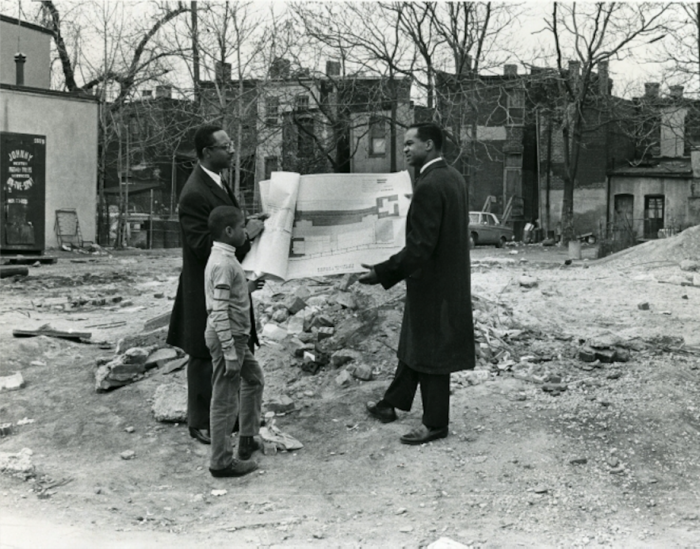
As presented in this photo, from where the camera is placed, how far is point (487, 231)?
3472cm

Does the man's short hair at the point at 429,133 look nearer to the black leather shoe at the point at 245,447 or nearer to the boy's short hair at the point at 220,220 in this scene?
the boy's short hair at the point at 220,220

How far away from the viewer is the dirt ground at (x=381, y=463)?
4.17 m

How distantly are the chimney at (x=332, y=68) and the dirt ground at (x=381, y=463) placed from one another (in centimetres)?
1629

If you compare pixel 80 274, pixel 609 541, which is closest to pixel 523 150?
pixel 80 274

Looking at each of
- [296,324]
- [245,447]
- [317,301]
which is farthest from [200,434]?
[317,301]

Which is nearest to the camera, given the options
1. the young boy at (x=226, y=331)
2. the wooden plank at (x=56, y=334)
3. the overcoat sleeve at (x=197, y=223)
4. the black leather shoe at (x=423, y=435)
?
the young boy at (x=226, y=331)

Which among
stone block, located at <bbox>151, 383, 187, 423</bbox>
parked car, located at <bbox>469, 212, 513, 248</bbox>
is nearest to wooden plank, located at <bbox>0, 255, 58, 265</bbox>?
stone block, located at <bbox>151, 383, 187, 423</bbox>

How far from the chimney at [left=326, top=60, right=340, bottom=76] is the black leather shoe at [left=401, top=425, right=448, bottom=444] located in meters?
18.7

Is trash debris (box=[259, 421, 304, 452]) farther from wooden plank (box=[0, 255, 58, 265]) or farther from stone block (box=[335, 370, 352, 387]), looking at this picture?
wooden plank (box=[0, 255, 58, 265])

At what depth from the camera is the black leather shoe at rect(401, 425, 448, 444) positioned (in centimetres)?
515

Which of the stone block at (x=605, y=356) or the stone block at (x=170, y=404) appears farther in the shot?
the stone block at (x=605, y=356)

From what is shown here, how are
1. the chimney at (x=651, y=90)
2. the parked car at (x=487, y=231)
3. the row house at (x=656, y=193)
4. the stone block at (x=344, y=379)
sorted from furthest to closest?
the row house at (x=656, y=193) < the parked car at (x=487, y=231) < the chimney at (x=651, y=90) < the stone block at (x=344, y=379)

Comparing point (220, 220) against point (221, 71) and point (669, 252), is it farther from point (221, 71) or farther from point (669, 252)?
point (221, 71)

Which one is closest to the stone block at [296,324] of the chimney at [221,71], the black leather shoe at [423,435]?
the black leather shoe at [423,435]
